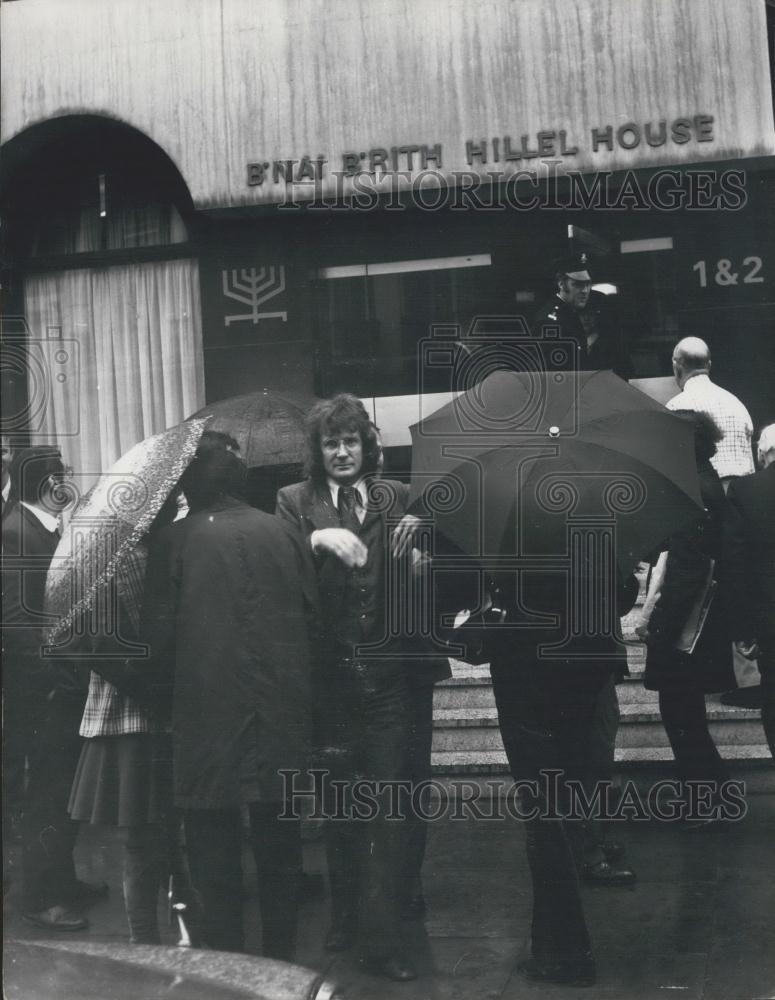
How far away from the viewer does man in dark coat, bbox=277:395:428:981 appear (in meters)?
5.07

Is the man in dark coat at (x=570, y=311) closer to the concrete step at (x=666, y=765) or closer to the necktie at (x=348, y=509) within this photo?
the necktie at (x=348, y=509)

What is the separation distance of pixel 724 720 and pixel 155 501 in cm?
262

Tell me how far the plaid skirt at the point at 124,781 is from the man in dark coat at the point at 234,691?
84mm

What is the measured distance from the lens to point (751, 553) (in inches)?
197

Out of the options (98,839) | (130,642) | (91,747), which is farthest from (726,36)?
(98,839)

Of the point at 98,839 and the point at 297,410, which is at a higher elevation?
the point at 297,410

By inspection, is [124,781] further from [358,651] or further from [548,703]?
[548,703]

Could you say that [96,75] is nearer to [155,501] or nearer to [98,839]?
[155,501]

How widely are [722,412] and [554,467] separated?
2.62 ft

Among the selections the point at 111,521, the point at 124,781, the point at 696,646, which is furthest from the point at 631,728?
the point at 111,521

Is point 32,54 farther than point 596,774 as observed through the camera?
Yes

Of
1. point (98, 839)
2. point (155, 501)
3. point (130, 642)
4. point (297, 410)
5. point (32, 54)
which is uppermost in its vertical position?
point (32, 54)

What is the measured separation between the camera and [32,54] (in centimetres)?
559

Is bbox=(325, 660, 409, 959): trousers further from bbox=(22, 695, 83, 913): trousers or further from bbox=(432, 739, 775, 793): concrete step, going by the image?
bbox=(22, 695, 83, 913): trousers
